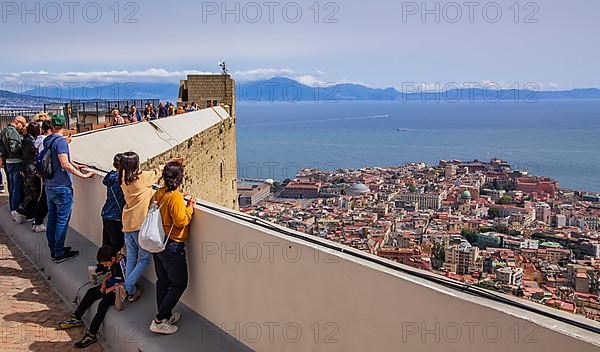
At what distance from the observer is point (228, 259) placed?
3775 mm

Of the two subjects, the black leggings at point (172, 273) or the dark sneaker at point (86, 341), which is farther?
the dark sneaker at point (86, 341)

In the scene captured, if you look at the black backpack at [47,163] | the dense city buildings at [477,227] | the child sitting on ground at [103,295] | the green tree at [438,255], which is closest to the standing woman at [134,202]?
the child sitting on ground at [103,295]

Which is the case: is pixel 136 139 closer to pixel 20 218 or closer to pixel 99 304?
pixel 20 218

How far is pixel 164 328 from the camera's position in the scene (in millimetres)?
3996

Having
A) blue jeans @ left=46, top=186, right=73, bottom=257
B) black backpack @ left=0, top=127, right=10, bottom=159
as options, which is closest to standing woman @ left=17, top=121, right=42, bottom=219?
black backpack @ left=0, top=127, right=10, bottom=159

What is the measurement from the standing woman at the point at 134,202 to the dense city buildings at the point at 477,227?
1.08 meters

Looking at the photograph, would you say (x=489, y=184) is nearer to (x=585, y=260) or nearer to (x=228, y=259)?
(x=585, y=260)

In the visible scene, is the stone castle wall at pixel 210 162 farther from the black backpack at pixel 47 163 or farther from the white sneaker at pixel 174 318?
the white sneaker at pixel 174 318

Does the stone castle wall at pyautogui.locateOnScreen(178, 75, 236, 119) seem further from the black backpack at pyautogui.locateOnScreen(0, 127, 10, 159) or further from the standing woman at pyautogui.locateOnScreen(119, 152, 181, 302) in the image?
the standing woman at pyautogui.locateOnScreen(119, 152, 181, 302)

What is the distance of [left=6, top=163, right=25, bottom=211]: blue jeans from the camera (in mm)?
6930

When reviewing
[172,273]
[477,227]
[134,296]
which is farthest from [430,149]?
[172,273]

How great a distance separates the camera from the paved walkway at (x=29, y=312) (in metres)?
4.14

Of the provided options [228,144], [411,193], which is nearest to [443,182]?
[411,193]

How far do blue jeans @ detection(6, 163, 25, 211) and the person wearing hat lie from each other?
1.65 metres
